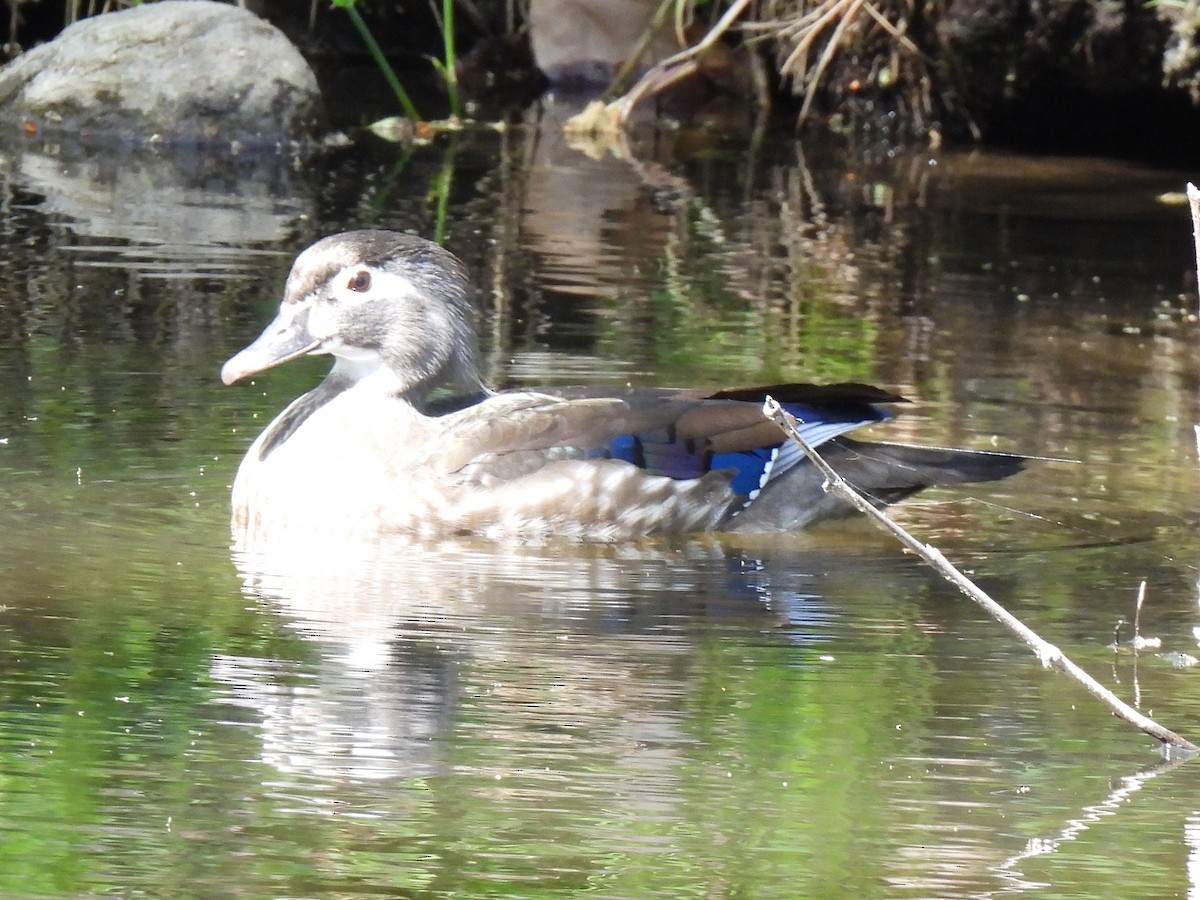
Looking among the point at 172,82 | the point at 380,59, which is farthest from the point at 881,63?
the point at 172,82

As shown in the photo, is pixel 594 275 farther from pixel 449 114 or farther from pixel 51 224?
pixel 449 114

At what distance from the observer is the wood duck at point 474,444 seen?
21.9 ft

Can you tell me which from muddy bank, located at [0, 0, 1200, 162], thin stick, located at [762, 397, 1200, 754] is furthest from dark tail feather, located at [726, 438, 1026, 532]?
muddy bank, located at [0, 0, 1200, 162]

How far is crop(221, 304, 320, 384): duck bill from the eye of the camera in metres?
6.90

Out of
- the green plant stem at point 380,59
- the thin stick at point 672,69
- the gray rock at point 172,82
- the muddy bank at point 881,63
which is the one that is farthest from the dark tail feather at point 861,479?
the gray rock at point 172,82

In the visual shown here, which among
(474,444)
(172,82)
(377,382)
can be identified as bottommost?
(474,444)

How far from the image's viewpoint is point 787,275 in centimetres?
1089

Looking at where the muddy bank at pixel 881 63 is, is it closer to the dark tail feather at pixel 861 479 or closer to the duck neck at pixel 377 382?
the dark tail feather at pixel 861 479

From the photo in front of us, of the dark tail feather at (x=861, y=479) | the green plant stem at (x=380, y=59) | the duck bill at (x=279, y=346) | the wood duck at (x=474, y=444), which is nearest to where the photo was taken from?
the wood duck at (x=474, y=444)

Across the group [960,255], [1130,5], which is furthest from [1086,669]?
[1130,5]

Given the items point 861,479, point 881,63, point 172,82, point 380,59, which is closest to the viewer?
point 861,479

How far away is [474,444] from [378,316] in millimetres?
651

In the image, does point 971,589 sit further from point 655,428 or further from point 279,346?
point 279,346

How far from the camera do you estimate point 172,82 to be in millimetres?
15109
